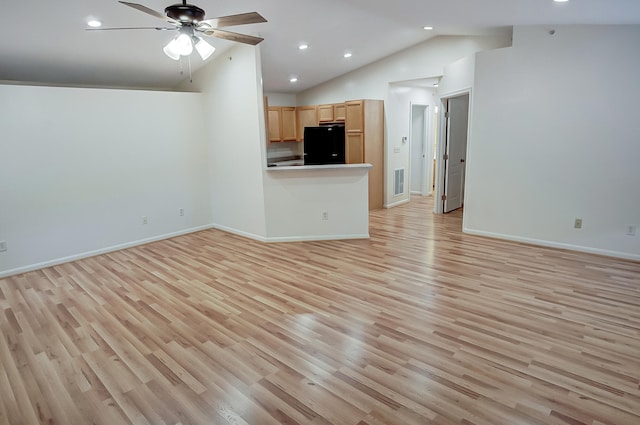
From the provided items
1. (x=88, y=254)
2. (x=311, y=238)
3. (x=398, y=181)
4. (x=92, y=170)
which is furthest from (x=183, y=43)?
(x=398, y=181)

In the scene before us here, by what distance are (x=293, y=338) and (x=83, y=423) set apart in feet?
4.57

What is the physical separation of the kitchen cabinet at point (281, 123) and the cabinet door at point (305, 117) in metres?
0.10

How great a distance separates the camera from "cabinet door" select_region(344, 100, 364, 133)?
687 cm

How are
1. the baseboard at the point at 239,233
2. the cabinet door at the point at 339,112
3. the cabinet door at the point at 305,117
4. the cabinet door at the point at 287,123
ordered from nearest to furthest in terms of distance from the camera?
the baseboard at the point at 239,233 → the cabinet door at the point at 339,112 → the cabinet door at the point at 305,117 → the cabinet door at the point at 287,123

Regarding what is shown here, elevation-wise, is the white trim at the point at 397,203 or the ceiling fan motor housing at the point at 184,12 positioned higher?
the ceiling fan motor housing at the point at 184,12

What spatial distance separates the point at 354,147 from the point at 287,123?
6.30ft

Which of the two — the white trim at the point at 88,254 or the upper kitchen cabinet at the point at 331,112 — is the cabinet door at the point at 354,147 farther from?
the white trim at the point at 88,254

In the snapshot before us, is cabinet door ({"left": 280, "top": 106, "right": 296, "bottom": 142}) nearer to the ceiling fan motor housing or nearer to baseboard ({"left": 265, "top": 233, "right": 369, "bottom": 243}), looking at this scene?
baseboard ({"left": 265, "top": 233, "right": 369, "bottom": 243})

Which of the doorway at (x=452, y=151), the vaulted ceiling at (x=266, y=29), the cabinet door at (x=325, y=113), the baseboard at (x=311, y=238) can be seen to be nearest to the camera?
the vaulted ceiling at (x=266, y=29)

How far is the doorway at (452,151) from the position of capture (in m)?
6.56

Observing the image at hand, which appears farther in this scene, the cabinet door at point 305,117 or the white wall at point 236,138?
the cabinet door at point 305,117

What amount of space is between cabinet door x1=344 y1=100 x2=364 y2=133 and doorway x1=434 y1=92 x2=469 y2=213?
59.1 inches

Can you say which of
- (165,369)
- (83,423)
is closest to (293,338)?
(165,369)

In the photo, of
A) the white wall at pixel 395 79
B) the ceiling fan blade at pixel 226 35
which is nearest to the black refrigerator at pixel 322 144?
the white wall at pixel 395 79
